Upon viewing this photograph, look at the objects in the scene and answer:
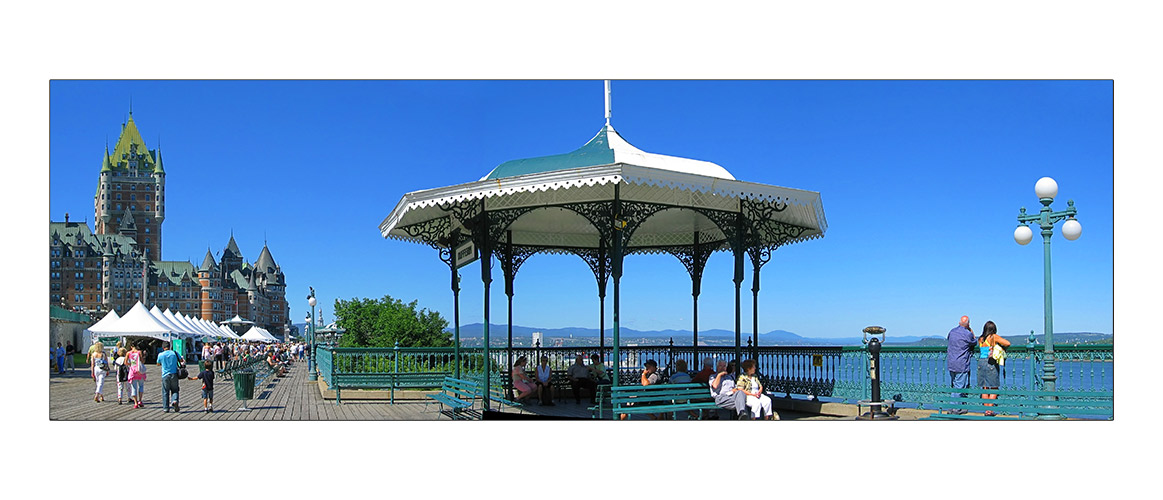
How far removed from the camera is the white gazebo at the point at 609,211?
39.8 ft

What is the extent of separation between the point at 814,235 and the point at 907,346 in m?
2.92

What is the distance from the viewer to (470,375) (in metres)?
15.3

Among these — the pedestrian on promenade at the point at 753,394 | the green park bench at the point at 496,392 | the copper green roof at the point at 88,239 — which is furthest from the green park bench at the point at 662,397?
the copper green roof at the point at 88,239

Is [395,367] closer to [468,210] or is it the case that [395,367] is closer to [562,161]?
[468,210]

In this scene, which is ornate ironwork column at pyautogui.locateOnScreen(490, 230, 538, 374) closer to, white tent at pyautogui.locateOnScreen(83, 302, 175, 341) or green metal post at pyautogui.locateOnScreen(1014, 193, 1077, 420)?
green metal post at pyautogui.locateOnScreen(1014, 193, 1077, 420)

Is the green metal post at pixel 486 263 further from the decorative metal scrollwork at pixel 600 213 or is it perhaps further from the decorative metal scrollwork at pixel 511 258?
the decorative metal scrollwork at pixel 511 258

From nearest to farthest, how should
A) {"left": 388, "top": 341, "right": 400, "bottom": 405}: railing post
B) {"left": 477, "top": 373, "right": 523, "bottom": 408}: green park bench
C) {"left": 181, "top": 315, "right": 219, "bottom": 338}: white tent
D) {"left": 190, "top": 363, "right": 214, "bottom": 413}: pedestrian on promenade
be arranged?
{"left": 477, "top": 373, "right": 523, "bottom": 408}: green park bench < {"left": 190, "top": 363, "right": 214, "bottom": 413}: pedestrian on promenade < {"left": 388, "top": 341, "right": 400, "bottom": 405}: railing post < {"left": 181, "top": 315, "right": 219, "bottom": 338}: white tent

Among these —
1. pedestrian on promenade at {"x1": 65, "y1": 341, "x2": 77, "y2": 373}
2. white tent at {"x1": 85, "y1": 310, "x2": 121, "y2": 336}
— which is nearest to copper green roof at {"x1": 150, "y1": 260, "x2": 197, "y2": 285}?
pedestrian on promenade at {"x1": 65, "y1": 341, "x2": 77, "y2": 373}

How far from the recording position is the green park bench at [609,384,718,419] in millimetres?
12094

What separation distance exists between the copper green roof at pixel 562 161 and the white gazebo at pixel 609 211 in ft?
0.06

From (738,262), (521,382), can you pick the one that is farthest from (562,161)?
(521,382)

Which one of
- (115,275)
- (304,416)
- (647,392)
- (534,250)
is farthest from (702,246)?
(115,275)

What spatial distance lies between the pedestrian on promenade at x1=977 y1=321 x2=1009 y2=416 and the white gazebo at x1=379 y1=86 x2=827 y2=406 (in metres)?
3.13
